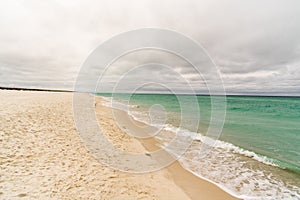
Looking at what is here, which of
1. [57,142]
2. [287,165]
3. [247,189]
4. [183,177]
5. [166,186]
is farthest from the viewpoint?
[287,165]

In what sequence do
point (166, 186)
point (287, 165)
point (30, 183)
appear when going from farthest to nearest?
1. point (287, 165)
2. point (166, 186)
3. point (30, 183)

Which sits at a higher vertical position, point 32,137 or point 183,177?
point 32,137

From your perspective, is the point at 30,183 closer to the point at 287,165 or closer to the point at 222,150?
the point at 222,150

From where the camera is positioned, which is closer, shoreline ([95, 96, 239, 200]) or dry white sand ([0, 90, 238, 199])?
dry white sand ([0, 90, 238, 199])

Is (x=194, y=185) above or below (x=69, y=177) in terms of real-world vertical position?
below

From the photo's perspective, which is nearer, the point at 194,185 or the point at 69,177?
the point at 69,177

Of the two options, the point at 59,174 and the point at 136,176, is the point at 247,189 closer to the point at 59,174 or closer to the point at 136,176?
the point at 136,176

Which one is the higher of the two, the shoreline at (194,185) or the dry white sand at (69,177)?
the dry white sand at (69,177)

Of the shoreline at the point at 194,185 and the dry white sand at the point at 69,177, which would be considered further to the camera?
the shoreline at the point at 194,185

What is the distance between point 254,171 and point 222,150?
284cm

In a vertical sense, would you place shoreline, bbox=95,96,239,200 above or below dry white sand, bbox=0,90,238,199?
below

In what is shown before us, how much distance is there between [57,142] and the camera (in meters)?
7.50

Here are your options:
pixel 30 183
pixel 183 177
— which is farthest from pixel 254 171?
pixel 30 183

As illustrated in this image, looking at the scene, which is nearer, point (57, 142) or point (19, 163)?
point (19, 163)
